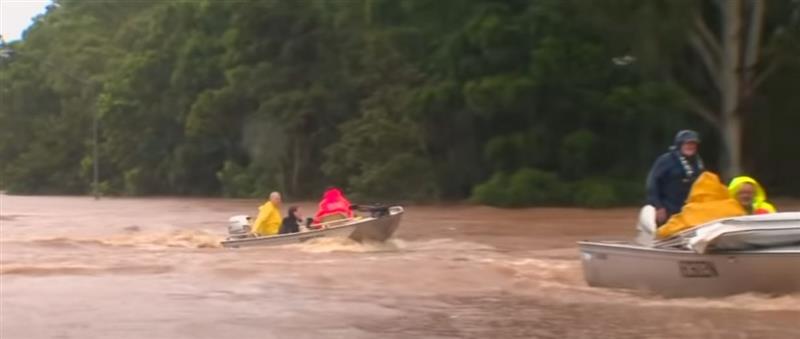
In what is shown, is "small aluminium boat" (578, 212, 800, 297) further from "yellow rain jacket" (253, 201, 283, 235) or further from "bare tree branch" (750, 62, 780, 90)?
"bare tree branch" (750, 62, 780, 90)

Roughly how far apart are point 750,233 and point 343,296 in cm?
462

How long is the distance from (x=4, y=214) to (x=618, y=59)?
20.6 m

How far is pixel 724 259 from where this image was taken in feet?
40.6

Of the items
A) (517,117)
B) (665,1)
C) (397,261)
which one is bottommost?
(397,261)

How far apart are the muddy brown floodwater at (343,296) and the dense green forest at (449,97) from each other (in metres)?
13.9

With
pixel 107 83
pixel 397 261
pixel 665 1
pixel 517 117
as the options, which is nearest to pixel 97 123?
pixel 107 83

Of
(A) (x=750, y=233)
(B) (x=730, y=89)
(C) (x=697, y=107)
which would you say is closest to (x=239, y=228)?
(A) (x=750, y=233)

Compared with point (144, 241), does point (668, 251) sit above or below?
above

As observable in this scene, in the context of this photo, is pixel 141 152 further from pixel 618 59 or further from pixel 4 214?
pixel 618 59

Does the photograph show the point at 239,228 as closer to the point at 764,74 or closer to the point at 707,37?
the point at 707,37

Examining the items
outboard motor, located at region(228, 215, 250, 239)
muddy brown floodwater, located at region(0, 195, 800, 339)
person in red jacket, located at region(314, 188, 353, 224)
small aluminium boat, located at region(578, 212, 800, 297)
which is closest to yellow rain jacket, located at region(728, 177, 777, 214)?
small aluminium boat, located at region(578, 212, 800, 297)

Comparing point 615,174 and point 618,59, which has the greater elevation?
point 618,59

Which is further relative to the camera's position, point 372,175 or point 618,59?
point 372,175

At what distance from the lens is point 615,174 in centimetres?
4250
